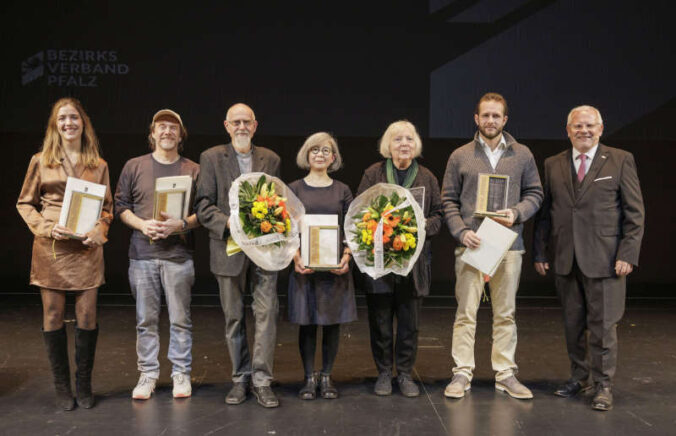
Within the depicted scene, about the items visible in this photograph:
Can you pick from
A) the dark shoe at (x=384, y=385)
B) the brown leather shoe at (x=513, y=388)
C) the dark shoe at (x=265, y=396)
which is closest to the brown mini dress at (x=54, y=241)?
the dark shoe at (x=265, y=396)

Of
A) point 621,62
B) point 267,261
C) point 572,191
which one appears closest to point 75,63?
point 267,261

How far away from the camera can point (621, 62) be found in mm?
5395

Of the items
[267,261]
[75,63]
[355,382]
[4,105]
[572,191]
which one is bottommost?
[355,382]

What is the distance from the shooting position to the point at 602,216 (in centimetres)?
313

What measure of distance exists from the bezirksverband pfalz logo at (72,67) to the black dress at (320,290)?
10.2ft

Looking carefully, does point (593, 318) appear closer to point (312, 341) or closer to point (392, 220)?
point (392, 220)

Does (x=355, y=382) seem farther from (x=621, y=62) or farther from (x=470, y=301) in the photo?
(x=621, y=62)

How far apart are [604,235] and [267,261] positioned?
172 cm

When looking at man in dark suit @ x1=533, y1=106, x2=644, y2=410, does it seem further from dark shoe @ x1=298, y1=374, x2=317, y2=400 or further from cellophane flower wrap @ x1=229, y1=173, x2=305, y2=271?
cellophane flower wrap @ x1=229, y1=173, x2=305, y2=271

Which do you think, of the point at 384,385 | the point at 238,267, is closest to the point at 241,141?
the point at 238,267

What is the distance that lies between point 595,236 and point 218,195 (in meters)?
1.94

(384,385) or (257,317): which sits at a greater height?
(257,317)

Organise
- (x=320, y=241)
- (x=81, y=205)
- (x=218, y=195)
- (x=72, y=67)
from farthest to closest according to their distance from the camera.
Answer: (x=72, y=67), (x=218, y=195), (x=320, y=241), (x=81, y=205)

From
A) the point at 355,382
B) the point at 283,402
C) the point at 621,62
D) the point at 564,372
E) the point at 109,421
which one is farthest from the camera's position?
the point at 621,62
